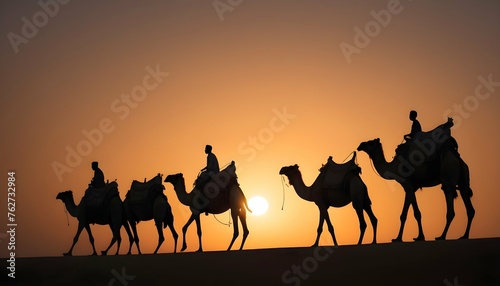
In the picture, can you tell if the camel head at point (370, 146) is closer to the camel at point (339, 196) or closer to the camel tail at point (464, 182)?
the camel at point (339, 196)

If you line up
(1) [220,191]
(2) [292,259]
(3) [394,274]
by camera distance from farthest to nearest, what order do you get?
1. (1) [220,191]
2. (2) [292,259]
3. (3) [394,274]

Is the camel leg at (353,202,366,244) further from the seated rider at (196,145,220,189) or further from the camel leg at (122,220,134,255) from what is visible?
the camel leg at (122,220,134,255)

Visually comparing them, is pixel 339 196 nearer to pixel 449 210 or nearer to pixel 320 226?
pixel 320 226

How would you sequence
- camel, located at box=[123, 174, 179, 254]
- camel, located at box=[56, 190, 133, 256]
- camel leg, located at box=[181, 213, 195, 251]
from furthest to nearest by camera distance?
camel, located at box=[56, 190, 133, 256] < camel, located at box=[123, 174, 179, 254] < camel leg, located at box=[181, 213, 195, 251]

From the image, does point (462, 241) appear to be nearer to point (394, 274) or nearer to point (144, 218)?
point (394, 274)

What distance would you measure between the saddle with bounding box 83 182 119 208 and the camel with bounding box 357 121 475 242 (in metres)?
8.28

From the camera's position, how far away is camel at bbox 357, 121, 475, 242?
22.2 meters

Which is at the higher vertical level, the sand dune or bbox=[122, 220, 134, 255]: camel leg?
bbox=[122, 220, 134, 255]: camel leg

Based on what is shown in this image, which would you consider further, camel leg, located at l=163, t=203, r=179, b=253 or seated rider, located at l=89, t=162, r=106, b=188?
seated rider, located at l=89, t=162, r=106, b=188

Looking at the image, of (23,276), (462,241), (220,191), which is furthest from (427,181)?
(23,276)

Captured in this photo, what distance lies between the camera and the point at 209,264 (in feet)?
70.5

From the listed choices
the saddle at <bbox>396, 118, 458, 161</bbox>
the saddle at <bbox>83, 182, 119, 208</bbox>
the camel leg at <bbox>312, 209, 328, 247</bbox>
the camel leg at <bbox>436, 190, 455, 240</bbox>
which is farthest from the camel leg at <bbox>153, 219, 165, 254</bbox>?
the camel leg at <bbox>436, 190, 455, 240</bbox>

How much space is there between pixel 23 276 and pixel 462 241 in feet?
35.2

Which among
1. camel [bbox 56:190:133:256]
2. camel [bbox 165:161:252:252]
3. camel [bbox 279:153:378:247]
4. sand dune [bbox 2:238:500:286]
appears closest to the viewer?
sand dune [bbox 2:238:500:286]
